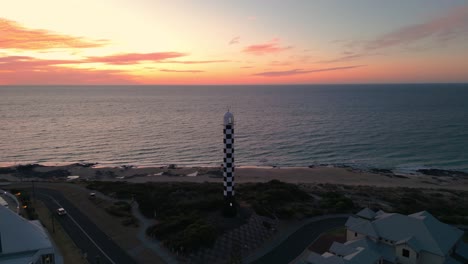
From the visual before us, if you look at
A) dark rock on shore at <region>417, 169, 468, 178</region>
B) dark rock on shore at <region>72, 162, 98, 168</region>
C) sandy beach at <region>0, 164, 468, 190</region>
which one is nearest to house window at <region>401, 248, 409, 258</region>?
sandy beach at <region>0, 164, 468, 190</region>

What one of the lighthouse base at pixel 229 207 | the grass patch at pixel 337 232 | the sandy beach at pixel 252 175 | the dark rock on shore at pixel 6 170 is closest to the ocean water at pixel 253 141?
the sandy beach at pixel 252 175

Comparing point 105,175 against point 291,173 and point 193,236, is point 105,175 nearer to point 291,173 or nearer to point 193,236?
point 291,173

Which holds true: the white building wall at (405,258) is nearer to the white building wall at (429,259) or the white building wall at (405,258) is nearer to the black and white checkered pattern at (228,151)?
the white building wall at (429,259)

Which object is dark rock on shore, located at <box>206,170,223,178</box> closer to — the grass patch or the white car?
the white car

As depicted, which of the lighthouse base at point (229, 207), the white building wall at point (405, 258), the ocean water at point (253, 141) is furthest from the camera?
the ocean water at point (253, 141)

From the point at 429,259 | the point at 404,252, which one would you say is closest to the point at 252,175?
the point at 404,252

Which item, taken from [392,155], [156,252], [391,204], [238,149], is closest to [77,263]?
[156,252]

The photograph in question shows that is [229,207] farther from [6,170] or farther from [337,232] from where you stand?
[6,170]
